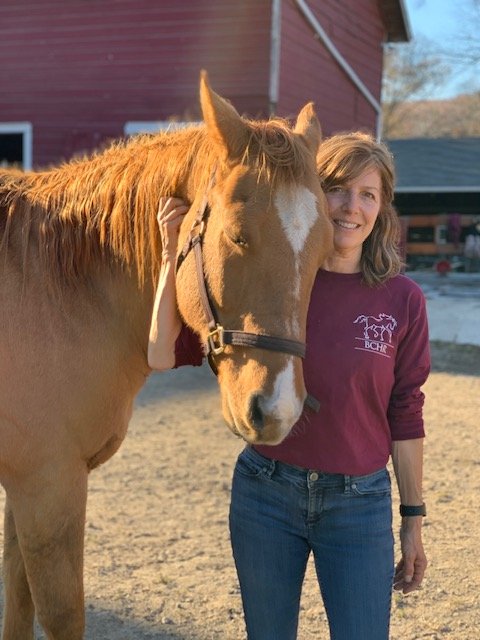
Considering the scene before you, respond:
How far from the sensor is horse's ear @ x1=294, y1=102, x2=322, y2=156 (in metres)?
1.92

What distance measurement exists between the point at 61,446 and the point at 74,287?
0.52 m

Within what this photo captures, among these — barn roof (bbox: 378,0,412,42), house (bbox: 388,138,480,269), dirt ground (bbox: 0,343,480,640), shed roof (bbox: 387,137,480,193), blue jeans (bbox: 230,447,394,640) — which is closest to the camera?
blue jeans (bbox: 230,447,394,640)

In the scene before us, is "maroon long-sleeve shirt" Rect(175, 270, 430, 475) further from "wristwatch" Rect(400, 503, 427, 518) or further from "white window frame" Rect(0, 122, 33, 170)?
"white window frame" Rect(0, 122, 33, 170)

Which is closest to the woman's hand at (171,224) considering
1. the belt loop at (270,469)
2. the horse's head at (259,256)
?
the horse's head at (259,256)

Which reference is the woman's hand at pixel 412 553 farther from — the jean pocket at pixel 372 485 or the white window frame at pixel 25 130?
the white window frame at pixel 25 130

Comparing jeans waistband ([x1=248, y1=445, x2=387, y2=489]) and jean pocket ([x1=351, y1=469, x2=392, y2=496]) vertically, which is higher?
jeans waistband ([x1=248, y1=445, x2=387, y2=489])

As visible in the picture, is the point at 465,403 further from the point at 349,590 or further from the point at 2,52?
the point at 2,52

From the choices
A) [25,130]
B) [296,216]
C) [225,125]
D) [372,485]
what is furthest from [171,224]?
[25,130]

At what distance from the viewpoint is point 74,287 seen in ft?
7.22

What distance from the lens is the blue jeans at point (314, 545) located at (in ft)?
6.01

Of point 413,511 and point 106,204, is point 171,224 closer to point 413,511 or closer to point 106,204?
point 106,204

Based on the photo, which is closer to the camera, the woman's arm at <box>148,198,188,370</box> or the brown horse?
the brown horse

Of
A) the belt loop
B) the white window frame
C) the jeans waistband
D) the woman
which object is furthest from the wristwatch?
the white window frame

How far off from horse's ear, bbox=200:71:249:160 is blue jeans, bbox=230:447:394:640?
3.01ft
